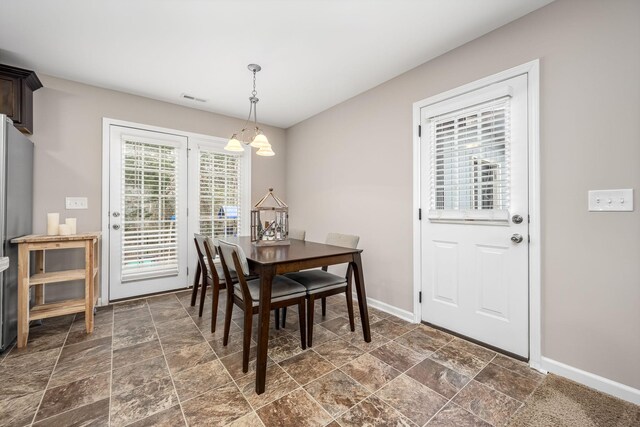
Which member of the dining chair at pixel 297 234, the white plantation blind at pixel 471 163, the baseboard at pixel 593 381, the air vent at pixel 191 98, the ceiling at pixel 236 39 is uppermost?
the air vent at pixel 191 98

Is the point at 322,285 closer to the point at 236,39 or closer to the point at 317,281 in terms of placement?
the point at 317,281

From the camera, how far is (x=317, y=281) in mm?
2289

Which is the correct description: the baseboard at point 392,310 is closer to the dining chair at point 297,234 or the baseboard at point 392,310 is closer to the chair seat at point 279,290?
the dining chair at point 297,234

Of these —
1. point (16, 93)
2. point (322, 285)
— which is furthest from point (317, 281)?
point (16, 93)

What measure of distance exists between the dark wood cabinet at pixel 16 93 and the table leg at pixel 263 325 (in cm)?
286

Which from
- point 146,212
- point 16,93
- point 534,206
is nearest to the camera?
point 534,206

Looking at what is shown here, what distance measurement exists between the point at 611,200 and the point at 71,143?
187 inches

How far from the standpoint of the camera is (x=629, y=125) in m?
1.58

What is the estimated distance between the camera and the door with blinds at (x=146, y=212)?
3.24 meters

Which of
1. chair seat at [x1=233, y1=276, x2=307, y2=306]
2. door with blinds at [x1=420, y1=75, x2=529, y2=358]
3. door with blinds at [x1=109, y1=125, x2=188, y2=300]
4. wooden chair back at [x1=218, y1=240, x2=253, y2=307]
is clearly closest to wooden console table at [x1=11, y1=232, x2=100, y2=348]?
door with blinds at [x1=109, y1=125, x2=188, y2=300]

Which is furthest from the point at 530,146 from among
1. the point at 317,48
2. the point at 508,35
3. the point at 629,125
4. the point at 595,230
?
the point at 317,48

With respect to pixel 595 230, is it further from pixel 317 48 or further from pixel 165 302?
pixel 165 302

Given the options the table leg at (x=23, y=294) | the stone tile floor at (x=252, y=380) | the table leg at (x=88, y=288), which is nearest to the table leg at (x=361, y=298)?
the stone tile floor at (x=252, y=380)

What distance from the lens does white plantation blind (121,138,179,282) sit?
3307 millimetres
